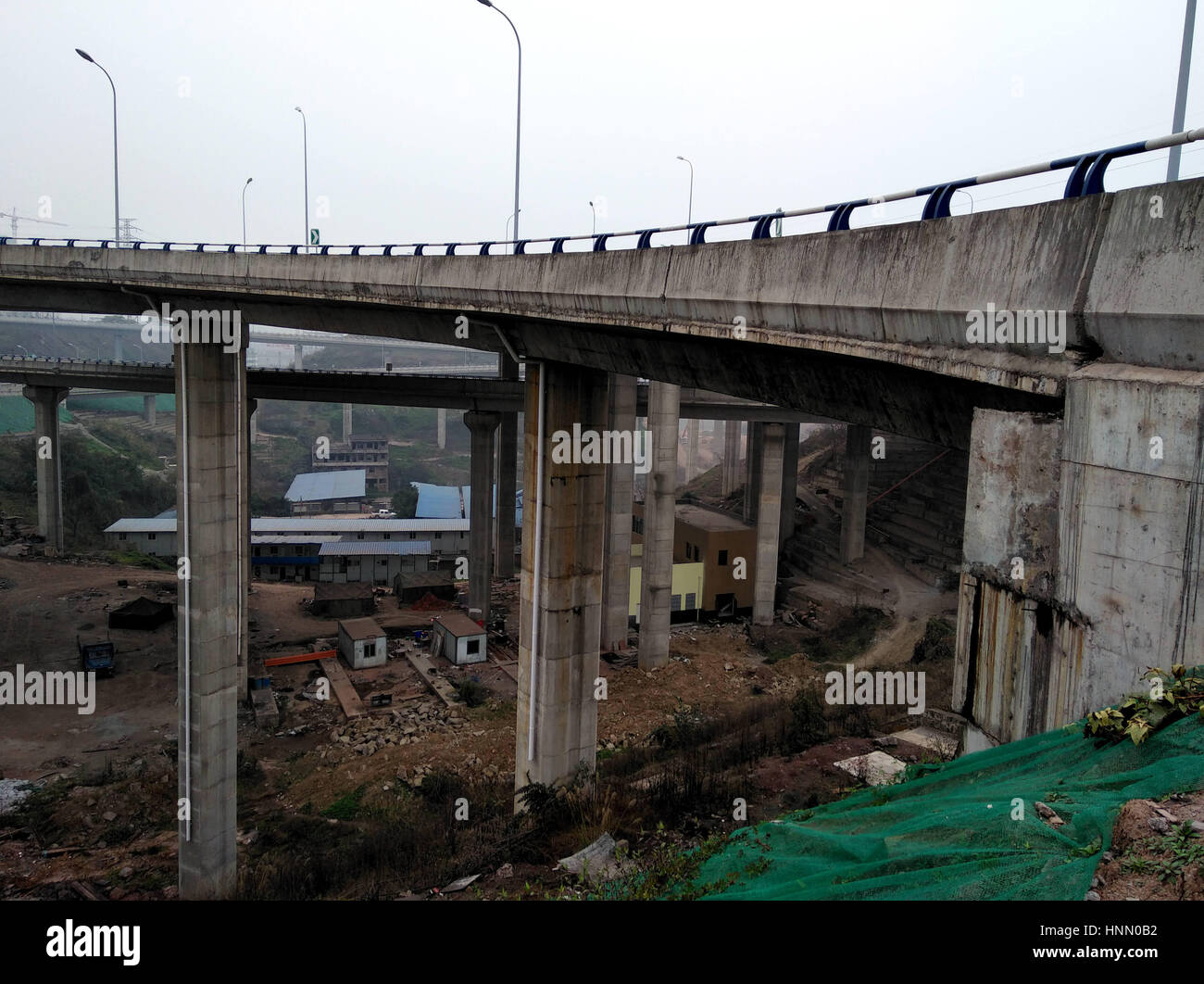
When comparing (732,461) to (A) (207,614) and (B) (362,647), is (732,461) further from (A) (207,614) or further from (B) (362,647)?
(A) (207,614)

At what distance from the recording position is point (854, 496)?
1618 inches

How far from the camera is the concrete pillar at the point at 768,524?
34156 millimetres

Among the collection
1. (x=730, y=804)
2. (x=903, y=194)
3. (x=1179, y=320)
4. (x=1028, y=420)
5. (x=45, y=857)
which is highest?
(x=903, y=194)

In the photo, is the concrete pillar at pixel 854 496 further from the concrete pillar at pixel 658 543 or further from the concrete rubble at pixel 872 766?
the concrete rubble at pixel 872 766

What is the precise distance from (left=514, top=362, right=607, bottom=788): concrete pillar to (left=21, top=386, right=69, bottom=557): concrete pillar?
40315mm

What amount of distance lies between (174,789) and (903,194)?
70.7 feet

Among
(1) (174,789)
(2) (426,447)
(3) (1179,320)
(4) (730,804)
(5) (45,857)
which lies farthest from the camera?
(2) (426,447)

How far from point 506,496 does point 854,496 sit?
717 inches

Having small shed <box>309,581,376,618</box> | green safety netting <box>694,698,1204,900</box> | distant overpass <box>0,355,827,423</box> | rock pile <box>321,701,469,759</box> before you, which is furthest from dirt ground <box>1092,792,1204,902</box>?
small shed <box>309,581,376,618</box>

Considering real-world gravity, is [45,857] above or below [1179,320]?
below

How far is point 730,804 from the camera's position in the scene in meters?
14.0

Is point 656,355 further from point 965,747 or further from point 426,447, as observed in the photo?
point 426,447

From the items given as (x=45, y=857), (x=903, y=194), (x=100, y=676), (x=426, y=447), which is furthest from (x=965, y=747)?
(x=426, y=447)

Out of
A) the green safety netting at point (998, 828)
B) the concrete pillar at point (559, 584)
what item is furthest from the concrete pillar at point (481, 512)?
the green safety netting at point (998, 828)
